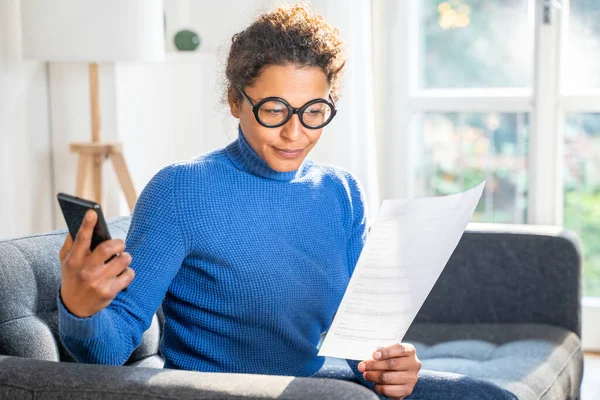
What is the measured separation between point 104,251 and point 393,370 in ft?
1.78

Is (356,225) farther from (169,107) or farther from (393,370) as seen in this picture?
(169,107)

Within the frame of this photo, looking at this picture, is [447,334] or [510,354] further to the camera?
[447,334]

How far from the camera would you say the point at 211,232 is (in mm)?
1473

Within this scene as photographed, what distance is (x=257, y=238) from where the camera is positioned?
153 cm

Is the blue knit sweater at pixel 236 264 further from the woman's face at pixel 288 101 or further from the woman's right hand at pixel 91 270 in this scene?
the woman's right hand at pixel 91 270

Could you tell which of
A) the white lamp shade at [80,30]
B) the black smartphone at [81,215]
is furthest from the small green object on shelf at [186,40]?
the black smartphone at [81,215]

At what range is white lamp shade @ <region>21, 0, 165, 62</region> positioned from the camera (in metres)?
2.82

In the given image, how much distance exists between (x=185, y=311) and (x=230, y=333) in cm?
9

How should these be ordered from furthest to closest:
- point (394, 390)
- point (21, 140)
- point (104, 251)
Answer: point (21, 140), point (394, 390), point (104, 251)

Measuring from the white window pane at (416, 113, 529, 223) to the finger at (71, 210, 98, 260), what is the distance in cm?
280

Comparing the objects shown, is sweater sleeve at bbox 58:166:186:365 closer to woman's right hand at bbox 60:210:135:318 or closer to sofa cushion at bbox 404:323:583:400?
woman's right hand at bbox 60:210:135:318

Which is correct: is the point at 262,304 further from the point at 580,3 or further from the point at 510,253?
the point at 580,3

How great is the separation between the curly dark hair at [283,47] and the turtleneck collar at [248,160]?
88 millimetres

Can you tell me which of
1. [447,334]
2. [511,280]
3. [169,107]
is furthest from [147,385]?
[169,107]
